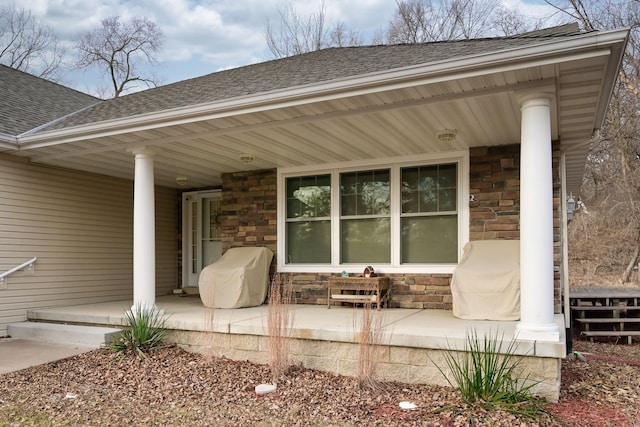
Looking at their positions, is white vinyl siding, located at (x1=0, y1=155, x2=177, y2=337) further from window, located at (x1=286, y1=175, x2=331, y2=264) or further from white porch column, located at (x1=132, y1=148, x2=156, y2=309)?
window, located at (x1=286, y1=175, x2=331, y2=264)

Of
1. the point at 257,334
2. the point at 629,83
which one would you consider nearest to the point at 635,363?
the point at 257,334

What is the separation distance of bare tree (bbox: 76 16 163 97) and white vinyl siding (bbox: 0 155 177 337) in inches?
516

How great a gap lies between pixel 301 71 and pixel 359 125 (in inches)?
38.4

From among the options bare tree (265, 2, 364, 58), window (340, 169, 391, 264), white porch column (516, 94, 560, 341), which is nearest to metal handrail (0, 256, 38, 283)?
window (340, 169, 391, 264)

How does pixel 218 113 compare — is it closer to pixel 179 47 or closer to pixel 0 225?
pixel 0 225

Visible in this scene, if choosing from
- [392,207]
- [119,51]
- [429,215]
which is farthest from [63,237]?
[119,51]

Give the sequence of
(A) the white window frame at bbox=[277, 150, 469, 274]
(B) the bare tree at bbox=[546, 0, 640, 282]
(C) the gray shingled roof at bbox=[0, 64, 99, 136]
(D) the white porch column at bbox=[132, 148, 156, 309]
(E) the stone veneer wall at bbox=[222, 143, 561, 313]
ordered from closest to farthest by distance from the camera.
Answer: (D) the white porch column at bbox=[132, 148, 156, 309] < (E) the stone veneer wall at bbox=[222, 143, 561, 313] < (A) the white window frame at bbox=[277, 150, 469, 274] < (C) the gray shingled roof at bbox=[0, 64, 99, 136] < (B) the bare tree at bbox=[546, 0, 640, 282]

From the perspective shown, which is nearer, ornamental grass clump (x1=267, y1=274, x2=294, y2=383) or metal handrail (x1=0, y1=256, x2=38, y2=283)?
ornamental grass clump (x1=267, y1=274, x2=294, y2=383)

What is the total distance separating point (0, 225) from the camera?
614cm

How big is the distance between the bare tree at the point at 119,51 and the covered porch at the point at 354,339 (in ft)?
52.4

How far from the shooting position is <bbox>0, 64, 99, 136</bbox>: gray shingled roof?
6.47 meters

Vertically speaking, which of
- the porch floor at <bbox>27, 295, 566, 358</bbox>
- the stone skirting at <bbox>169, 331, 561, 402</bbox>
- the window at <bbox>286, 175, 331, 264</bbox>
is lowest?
the stone skirting at <bbox>169, 331, 561, 402</bbox>

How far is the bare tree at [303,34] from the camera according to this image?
17656 millimetres

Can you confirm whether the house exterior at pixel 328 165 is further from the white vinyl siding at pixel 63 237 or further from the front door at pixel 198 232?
the front door at pixel 198 232
